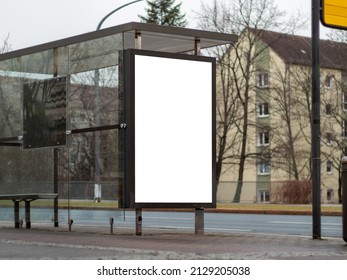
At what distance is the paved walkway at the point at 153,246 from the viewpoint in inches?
412

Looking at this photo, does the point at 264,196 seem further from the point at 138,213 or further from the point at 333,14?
the point at 333,14

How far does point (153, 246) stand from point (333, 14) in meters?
4.58

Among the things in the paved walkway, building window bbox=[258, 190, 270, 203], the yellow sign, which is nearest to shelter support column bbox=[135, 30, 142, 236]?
the paved walkway

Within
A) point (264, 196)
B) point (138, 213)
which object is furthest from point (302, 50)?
point (138, 213)

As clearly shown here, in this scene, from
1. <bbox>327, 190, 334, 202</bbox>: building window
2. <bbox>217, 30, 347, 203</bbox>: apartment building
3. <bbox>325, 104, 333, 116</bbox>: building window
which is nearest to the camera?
<bbox>217, 30, 347, 203</bbox>: apartment building

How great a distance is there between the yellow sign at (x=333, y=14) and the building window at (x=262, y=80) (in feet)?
142

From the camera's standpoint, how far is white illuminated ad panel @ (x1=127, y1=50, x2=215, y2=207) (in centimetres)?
1473

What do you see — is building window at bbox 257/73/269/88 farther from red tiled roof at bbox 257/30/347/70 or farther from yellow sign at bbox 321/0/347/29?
yellow sign at bbox 321/0/347/29

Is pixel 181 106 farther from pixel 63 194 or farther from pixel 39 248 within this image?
pixel 39 248

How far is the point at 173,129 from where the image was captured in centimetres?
1516

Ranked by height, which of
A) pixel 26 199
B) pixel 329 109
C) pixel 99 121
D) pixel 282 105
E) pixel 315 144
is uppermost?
pixel 282 105

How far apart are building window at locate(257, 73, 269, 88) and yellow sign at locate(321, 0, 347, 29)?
142 ft

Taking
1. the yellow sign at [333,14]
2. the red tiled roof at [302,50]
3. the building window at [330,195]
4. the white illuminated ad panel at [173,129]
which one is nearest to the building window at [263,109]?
the red tiled roof at [302,50]
